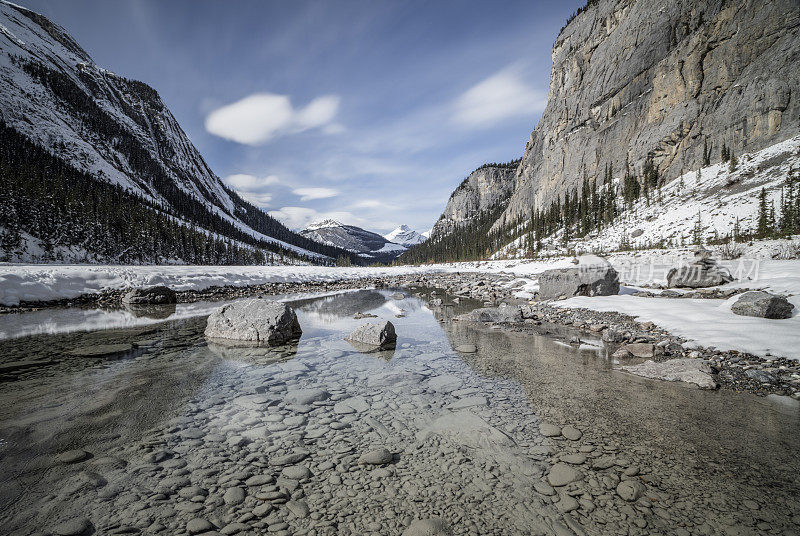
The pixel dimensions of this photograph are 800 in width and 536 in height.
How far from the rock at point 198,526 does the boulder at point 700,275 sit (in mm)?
23625

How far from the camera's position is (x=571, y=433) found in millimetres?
4828

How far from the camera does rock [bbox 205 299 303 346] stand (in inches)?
418

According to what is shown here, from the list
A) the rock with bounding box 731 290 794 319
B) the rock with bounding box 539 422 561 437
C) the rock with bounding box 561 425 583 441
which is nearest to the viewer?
the rock with bounding box 561 425 583 441

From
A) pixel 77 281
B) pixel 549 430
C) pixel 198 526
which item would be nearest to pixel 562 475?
pixel 549 430

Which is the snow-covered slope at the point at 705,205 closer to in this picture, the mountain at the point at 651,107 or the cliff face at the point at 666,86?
the mountain at the point at 651,107

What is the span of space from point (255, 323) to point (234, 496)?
26.6 feet

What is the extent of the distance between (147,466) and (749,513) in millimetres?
6901

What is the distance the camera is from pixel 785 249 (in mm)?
21031

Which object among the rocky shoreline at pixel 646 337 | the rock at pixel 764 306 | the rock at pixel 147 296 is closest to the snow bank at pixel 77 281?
the rocky shoreline at pixel 646 337

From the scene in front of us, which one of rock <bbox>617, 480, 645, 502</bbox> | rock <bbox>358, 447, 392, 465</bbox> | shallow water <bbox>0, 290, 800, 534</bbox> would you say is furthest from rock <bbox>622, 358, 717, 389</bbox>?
rock <bbox>358, 447, 392, 465</bbox>

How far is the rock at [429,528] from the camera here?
2959 millimetres

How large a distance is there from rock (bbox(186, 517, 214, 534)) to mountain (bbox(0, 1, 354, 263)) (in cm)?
7909

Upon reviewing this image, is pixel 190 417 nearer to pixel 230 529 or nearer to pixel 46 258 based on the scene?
pixel 230 529

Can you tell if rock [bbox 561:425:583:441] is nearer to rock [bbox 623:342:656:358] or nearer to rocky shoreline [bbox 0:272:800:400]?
rocky shoreline [bbox 0:272:800:400]
